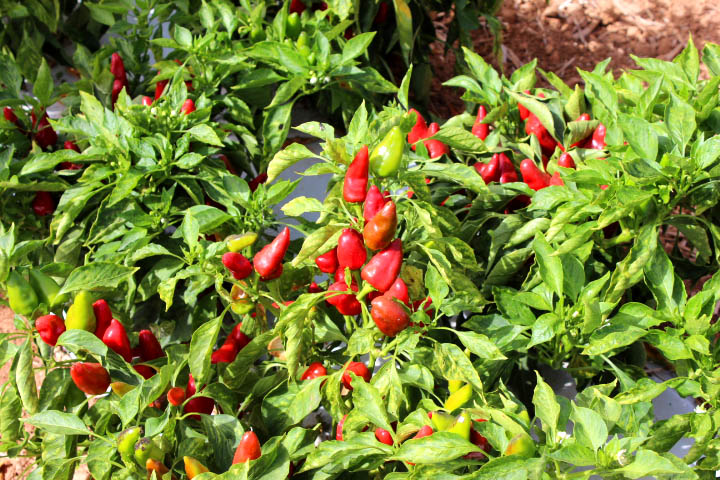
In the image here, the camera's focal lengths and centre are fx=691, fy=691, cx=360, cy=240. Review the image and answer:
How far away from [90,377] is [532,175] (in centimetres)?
108

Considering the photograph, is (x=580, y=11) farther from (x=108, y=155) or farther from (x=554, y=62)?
(x=108, y=155)

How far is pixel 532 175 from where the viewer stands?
1.66m

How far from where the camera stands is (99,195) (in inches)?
72.6

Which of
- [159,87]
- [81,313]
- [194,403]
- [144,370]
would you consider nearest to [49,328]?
[81,313]

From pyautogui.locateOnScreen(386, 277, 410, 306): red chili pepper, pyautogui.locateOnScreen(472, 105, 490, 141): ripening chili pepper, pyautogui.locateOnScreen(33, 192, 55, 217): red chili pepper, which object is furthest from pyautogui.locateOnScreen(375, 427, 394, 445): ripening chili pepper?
pyautogui.locateOnScreen(33, 192, 55, 217): red chili pepper

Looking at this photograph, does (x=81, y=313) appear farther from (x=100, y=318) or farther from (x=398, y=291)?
(x=398, y=291)

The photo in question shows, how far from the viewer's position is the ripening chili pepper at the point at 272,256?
4.42 feet

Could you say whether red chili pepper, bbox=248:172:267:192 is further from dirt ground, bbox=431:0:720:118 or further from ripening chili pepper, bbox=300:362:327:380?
dirt ground, bbox=431:0:720:118

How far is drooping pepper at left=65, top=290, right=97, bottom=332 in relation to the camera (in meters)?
1.40

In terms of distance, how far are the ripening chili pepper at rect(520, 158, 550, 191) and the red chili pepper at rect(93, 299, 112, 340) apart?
100 centimetres

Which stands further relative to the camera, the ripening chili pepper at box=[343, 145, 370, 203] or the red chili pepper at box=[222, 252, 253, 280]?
the red chili pepper at box=[222, 252, 253, 280]

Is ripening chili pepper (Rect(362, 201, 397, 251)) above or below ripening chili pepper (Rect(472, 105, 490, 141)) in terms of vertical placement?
above

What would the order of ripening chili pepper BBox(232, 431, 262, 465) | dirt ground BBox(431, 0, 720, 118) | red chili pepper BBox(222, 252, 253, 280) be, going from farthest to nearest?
dirt ground BBox(431, 0, 720, 118), red chili pepper BBox(222, 252, 253, 280), ripening chili pepper BBox(232, 431, 262, 465)

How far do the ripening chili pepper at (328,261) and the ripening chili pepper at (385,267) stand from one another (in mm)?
168
